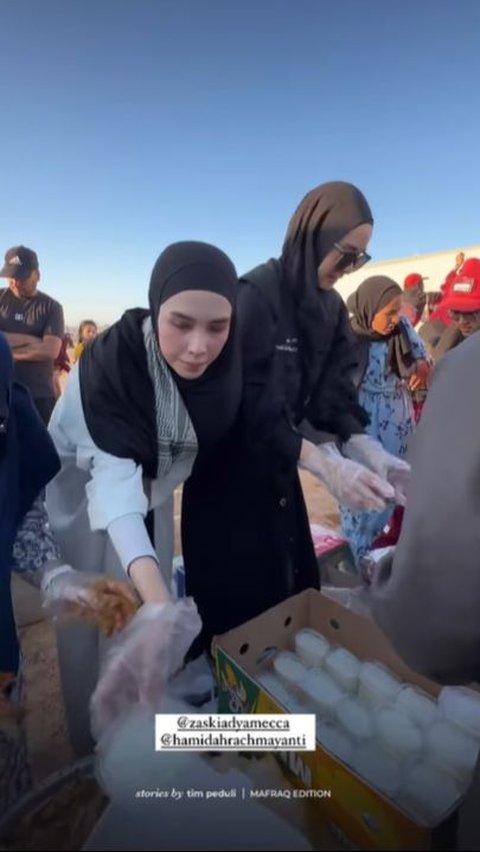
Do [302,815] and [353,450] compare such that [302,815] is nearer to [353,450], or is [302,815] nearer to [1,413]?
[1,413]

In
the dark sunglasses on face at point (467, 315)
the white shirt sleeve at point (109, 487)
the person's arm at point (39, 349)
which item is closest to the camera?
the white shirt sleeve at point (109, 487)

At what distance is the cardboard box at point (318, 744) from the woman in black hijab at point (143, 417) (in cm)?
12

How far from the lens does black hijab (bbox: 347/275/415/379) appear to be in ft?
5.47

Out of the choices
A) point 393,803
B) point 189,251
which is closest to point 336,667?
point 393,803

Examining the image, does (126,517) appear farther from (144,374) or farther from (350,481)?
(350,481)

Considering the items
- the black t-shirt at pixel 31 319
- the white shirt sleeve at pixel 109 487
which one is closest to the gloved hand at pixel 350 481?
the white shirt sleeve at pixel 109 487

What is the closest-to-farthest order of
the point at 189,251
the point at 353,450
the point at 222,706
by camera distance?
the point at 222,706 < the point at 189,251 < the point at 353,450

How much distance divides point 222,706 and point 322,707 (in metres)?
0.16

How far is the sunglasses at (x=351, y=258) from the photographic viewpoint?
105 cm

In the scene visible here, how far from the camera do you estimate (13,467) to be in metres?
0.77

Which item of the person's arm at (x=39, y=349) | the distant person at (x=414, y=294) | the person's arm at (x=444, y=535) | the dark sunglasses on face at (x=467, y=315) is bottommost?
the person's arm at (x=444, y=535)

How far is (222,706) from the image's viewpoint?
0.71 meters

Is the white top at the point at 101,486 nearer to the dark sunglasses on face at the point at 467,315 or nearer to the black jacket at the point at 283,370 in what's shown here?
the black jacket at the point at 283,370

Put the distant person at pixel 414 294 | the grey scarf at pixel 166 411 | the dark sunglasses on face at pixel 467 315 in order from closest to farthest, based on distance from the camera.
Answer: the grey scarf at pixel 166 411, the dark sunglasses on face at pixel 467 315, the distant person at pixel 414 294
